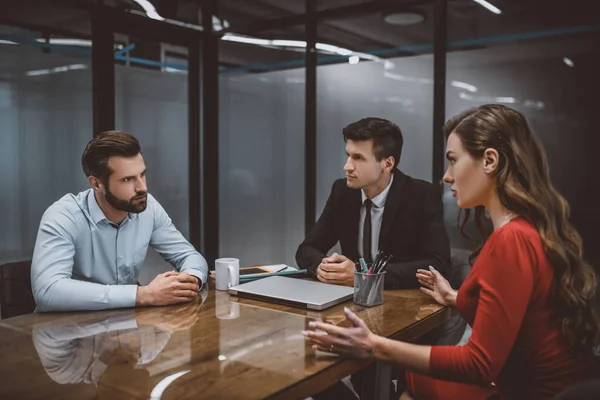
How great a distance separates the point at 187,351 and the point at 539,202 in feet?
3.11

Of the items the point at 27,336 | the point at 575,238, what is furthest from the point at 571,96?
the point at 27,336

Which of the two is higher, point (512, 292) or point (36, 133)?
point (36, 133)

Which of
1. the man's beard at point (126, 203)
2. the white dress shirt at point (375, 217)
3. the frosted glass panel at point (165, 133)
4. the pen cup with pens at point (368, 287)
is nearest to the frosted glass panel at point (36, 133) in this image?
the frosted glass panel at point (165, 133)

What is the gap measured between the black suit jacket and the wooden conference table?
42 cm

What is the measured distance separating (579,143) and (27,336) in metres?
3.42

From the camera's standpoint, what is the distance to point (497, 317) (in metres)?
1.26

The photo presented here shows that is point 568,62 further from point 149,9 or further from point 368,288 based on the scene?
point 149,9

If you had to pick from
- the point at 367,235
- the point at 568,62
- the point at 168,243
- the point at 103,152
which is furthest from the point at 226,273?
the point at 568,62

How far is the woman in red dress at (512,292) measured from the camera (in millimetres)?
1268

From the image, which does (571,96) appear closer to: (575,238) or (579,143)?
(579,143)

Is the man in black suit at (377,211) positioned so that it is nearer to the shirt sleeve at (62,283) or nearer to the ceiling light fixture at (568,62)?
the shirt sleeve at (62,283)

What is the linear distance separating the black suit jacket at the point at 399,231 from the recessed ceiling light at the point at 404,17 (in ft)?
6.33

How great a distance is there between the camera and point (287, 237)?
5098mm

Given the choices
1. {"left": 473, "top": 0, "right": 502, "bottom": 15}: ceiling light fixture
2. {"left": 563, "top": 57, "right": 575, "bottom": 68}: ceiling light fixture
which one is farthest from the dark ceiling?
{"left": 563, "top": 57, "right": 575, "bottom": 68}: ceiling light fixture
